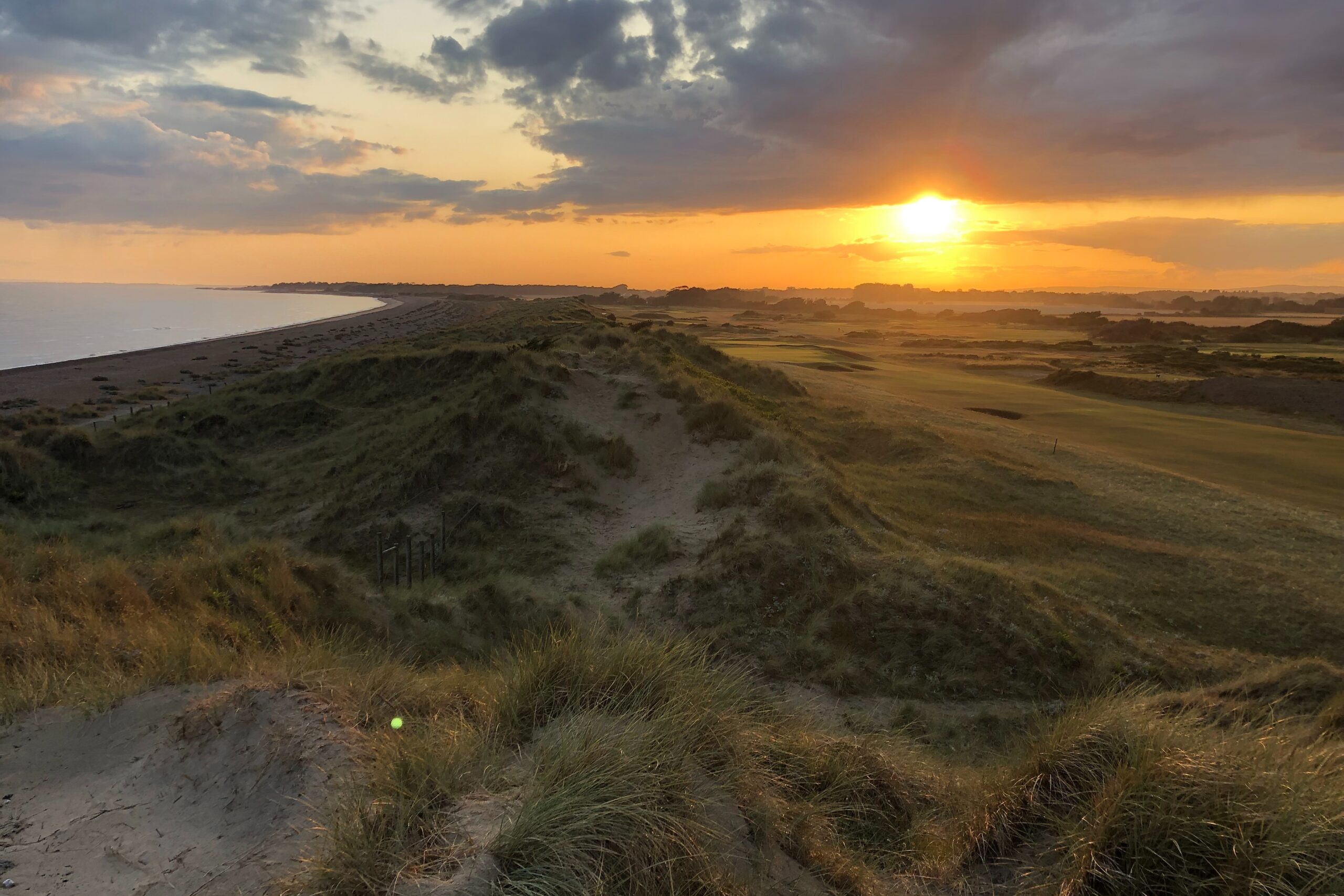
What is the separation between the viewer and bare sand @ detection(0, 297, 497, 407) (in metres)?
49.2

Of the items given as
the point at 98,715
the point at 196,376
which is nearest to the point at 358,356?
the point at 196,376

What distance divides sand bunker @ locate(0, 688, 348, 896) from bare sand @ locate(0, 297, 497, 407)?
4867 cm

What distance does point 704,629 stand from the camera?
1191 cm

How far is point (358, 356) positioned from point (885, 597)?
108 ft

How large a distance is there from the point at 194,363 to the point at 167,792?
7568 cm

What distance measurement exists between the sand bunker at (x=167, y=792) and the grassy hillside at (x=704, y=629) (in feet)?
1.02

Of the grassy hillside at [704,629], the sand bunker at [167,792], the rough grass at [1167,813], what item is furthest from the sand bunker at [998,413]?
the sand bunker at [167,792]

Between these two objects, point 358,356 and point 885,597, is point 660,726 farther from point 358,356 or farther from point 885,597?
point 358,356

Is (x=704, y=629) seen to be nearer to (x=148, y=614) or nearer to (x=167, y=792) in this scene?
(x=148, y=614)

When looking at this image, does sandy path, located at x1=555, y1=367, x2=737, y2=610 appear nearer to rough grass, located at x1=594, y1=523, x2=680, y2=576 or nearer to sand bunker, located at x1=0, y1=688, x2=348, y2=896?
rough grass, located at x1=594, y1=523, x2=680, y2=576

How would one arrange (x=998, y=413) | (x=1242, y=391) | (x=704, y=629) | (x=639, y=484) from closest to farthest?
(x=704, y=629), (x=639, y=484), (x=998, y=413), (x=1242, y=391)

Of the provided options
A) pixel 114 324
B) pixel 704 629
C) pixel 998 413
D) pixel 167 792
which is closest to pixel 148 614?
pixel 167 792

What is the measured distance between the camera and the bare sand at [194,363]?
49219mm

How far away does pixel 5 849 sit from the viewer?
12.4 ft
